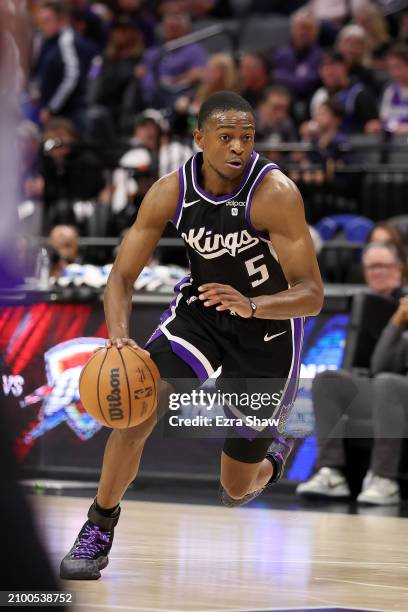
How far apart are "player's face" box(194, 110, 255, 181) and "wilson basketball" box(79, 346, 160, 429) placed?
0.85 m

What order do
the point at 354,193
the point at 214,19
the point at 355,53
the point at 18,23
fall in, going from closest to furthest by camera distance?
the point at 18,23 < the point at 354,193 < the point at 355,53 < the point at 214,19

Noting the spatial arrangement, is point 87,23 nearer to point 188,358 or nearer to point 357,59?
point 357,59

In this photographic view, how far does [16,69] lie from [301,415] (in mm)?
6166

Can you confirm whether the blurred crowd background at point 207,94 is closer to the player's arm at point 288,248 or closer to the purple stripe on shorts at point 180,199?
the purple stripe on shorts at point 180,199

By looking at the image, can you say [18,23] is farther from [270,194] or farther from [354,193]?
[354,193]

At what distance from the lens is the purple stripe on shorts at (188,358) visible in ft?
16.1

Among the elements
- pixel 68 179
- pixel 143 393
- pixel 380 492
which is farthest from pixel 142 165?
pixel 143 393

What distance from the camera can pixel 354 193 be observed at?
33.6ft

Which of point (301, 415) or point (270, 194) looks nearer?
point (270, 194)

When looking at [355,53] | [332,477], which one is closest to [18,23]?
[332,477]

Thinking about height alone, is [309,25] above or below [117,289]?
above

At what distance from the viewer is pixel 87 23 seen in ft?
47.2

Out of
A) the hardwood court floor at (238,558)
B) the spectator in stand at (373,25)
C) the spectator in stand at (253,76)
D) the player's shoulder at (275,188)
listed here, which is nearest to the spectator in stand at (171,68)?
the spectator in stand at (253,76)

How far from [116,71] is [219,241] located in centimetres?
865
